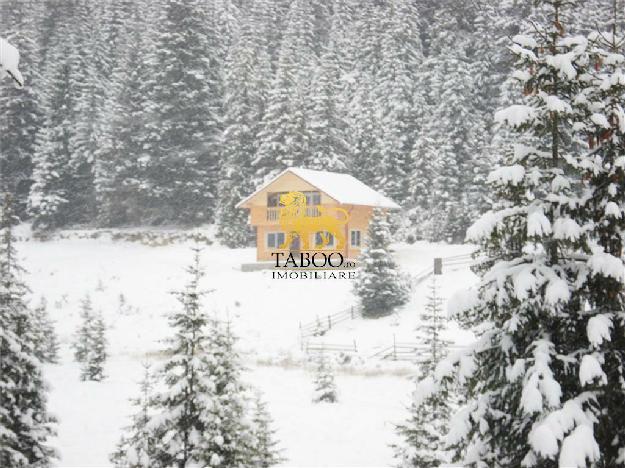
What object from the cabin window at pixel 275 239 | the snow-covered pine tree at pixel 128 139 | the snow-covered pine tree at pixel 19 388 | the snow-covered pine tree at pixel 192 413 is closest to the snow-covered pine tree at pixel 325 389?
the snow-covered pine tree at pixel 192 413

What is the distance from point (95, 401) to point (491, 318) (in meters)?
18.8

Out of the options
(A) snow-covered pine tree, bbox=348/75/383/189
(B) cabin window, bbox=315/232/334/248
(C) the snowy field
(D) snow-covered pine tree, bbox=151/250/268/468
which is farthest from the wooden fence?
(A) snow-covered pine tree, bbox=348/75/383/189

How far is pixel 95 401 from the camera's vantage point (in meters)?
22.9

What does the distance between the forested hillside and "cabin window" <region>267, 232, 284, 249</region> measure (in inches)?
285

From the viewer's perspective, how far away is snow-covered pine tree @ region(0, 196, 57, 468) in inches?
427

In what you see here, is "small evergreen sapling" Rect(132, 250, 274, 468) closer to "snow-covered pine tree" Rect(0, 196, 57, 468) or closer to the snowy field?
the snowy field

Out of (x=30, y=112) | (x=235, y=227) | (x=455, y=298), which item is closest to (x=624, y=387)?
(x=455, y=298)

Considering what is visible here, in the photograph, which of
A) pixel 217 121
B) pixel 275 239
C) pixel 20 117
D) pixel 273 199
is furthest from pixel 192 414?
pixel 20 117

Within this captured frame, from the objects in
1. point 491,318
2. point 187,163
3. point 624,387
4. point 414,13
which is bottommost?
point 624,387

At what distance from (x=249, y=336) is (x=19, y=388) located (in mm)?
20189

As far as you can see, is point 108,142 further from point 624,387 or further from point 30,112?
point 624,387

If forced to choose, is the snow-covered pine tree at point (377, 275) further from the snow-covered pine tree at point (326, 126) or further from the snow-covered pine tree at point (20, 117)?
the snow-covered pine tree at point (20, 117)

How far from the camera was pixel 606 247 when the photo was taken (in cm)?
722

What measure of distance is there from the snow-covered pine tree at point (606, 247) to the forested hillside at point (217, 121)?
40699 mm
